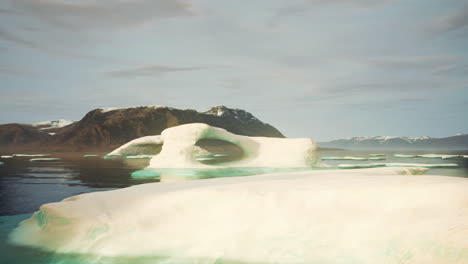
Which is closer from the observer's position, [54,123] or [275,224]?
[275,224]

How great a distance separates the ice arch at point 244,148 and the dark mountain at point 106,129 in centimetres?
6338

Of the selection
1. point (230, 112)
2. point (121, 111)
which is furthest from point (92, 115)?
point (230, 112)

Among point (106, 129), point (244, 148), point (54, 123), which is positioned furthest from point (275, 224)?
point (54, 123)

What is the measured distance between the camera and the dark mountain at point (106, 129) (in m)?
81.2

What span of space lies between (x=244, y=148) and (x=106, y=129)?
74.9 m

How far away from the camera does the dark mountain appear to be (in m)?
81.2

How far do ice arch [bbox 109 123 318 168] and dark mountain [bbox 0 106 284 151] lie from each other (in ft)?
208

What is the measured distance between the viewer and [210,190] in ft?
14.3

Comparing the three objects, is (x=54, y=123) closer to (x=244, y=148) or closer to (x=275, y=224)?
(x=244, y=148)

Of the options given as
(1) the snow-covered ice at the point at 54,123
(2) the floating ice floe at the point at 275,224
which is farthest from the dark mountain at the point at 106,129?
(2) the floating ice floe at the point at 275,224

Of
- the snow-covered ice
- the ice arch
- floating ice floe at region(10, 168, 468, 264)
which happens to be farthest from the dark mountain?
floating ice floe at region(10, 168, 468, 264)

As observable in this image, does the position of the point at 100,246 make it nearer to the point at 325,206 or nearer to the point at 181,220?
the point at 181,220

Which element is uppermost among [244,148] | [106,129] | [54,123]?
[54,123]

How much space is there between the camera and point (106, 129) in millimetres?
84625
